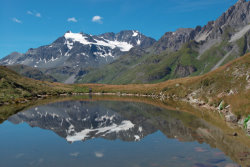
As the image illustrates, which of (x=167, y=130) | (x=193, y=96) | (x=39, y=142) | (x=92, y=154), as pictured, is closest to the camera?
(x=92, y=154)

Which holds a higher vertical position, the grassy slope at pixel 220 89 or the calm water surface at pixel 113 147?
the grassy slope at pixel 220 89

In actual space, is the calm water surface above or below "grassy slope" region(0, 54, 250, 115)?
below

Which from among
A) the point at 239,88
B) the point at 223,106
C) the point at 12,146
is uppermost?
the point at 239,88

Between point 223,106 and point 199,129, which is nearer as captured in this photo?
point 199,129

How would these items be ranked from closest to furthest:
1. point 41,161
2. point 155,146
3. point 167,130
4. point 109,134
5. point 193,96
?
1. point 41,161
2. point 155,146
3. point 109,134
4. point 167,130
5. point 193,96

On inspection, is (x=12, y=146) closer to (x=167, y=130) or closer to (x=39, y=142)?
(x=39, y=142)

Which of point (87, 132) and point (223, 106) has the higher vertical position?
point (223, 106)

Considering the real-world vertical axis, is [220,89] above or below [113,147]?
above

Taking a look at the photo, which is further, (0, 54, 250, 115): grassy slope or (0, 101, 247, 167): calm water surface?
(0, 54, 250, 115): grassy slope

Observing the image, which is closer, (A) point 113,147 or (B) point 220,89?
(A) point 113,147

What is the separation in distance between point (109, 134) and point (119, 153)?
1143cm

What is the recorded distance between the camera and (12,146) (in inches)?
1153

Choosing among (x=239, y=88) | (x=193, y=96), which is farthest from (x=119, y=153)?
(x=193, y=96)

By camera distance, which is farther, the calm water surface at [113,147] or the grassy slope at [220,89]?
the grassy slope at [220,89]
